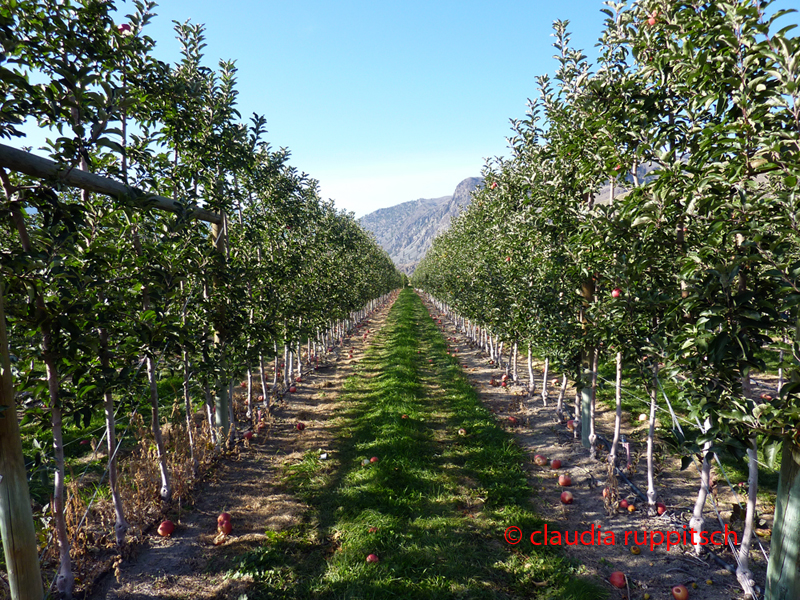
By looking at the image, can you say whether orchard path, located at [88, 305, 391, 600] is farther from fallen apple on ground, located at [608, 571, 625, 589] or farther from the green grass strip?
fallen apple on ground, located at [608, 571, 625, 589]

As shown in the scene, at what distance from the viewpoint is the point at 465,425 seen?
8781mm

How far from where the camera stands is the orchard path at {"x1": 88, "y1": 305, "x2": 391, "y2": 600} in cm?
424

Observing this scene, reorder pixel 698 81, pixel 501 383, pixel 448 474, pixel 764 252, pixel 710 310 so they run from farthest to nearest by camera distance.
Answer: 1. pixel 501 383
2. pixel 448 474
3. pixel 698 81
4. pixel 710 310
5. pixel 764 252

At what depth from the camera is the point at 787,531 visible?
3.28 meters

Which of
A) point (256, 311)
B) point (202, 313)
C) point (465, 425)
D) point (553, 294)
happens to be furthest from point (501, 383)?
point (202, 313)

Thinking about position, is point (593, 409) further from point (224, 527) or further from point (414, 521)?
point (224, 527)

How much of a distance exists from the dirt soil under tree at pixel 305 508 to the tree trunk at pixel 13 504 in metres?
1.51

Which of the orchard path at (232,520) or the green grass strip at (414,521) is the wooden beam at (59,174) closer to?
the orchard path at (232,520)

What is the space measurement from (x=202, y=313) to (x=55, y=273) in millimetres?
3426

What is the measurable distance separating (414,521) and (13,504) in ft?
14.3

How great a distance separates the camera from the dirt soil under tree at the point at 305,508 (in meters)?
4.21

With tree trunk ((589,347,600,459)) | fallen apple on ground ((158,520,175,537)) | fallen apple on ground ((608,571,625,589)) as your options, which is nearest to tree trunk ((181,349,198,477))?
fallen apple on ground ((158,520,175,537))

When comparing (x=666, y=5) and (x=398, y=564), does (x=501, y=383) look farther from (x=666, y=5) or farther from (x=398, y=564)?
(x=666, y=5)

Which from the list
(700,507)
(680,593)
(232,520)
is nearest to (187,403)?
(232,520)
